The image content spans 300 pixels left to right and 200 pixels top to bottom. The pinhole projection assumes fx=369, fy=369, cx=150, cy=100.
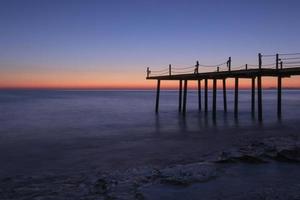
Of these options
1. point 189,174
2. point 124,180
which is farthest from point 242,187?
point 124,180

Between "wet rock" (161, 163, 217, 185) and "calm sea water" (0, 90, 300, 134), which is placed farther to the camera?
"calm sea water" (0, 90, 300, 134)

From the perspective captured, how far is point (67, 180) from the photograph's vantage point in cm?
785

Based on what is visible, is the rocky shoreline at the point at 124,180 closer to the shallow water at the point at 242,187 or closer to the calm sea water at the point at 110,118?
the shallow water at the point at 242,187

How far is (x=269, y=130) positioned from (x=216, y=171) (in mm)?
10969

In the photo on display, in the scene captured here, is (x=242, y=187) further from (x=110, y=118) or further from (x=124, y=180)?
(x=110, y=118)

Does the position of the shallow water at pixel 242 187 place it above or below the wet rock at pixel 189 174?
below

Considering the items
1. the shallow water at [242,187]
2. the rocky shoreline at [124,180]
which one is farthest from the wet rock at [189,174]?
the shallow water at [242,187]

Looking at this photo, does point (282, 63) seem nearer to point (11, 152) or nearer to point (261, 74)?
point (261, 74)

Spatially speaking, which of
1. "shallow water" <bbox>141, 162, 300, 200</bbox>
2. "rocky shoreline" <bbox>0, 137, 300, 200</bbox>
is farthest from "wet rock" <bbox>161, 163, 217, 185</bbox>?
"shallow water" <bbox>141, 162, 300, 200</bbox>

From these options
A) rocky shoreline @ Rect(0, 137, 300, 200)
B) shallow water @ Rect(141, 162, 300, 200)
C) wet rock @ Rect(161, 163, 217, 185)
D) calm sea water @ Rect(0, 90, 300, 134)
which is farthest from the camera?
calm sea water @ Rect(0, 90, 300, 134)

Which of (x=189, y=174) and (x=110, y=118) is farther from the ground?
(x=189, y=174)

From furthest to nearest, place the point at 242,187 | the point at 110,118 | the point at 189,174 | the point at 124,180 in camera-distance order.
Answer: the point at 110,118, the point at 189,174, the point at 124,180, the point at 242,187

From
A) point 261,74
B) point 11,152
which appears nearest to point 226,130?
point 261,74

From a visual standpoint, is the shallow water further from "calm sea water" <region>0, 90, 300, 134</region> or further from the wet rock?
"calm sea water" <region>0, 90, 300, 134</region>
